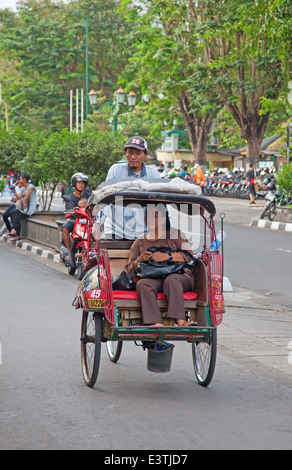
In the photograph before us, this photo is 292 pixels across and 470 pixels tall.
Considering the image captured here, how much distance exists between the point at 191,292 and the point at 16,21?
56372mm

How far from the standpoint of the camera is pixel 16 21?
58.9 meters

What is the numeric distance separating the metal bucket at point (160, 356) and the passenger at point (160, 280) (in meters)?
0.29

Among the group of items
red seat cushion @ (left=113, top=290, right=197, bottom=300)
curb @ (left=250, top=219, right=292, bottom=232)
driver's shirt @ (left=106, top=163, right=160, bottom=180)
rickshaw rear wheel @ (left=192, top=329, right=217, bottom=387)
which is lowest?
curb @ (left=250, top=219, right=292, bottom=232)

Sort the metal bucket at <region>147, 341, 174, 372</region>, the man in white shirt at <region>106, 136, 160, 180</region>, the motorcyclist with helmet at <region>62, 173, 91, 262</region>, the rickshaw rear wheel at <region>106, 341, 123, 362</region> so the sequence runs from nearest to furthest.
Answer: the metal bucket at <region>147, 341, 174, 372</region> < the rickshaw rear wheel at <region>106, 341, 123, 362</region> < the man in white shirt at <region>106, 136, 160, 180</region> < the motorcyclist with helmet at <region>62, 173, 91, 262</region>

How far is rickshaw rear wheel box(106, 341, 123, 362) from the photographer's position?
22.4 feet

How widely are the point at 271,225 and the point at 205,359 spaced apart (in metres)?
17.4

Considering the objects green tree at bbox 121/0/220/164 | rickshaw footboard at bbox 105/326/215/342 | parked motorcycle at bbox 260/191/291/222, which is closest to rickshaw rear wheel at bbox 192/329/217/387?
rickshaw footboard at bbox 105/326/215/342

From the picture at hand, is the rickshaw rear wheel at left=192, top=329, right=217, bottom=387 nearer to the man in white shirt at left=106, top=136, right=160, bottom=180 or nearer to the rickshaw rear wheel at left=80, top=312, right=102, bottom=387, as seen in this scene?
the rickshaw rear wheel at left=80, top=312, right=102, bottom=387

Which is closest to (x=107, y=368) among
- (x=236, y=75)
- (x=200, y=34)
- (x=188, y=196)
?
(x=188, y=196)

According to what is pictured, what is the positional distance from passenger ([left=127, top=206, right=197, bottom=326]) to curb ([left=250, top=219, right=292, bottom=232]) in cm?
1627

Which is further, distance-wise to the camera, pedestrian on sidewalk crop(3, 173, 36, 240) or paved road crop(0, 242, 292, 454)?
pedestrian on sidewalk crop(3, 173, 36, 240)

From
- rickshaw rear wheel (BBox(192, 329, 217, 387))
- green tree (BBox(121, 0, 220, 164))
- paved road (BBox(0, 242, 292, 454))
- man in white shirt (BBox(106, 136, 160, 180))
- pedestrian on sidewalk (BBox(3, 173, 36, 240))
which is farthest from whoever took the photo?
green tree (BBox(121, 0, 220, 164))

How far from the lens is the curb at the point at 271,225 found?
22.3 metres

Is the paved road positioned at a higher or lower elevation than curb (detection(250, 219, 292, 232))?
higher
